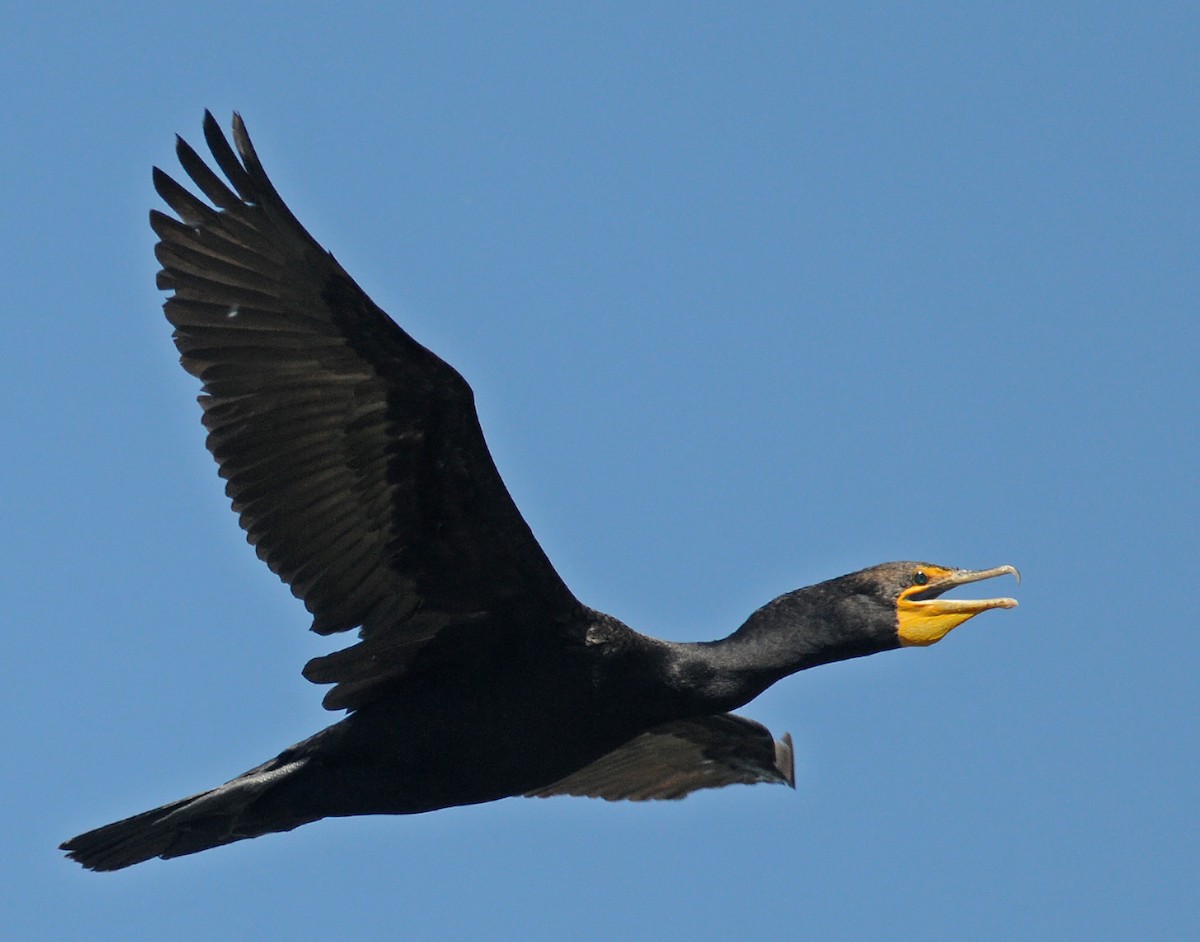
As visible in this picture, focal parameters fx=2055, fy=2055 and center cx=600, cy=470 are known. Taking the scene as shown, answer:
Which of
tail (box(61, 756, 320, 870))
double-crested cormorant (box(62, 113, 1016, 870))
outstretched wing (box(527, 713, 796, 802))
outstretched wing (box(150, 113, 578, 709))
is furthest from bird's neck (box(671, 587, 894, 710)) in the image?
tail (box(61, 756, 320, 870))

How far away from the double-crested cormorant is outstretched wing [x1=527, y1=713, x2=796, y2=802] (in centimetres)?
184

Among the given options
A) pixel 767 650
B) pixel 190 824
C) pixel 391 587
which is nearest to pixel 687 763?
pixel 767 650

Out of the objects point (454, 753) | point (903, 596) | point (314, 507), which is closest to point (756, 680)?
point (903, 596)

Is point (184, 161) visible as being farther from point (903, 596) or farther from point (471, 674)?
point (903, 596)

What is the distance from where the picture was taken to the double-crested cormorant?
969 cm

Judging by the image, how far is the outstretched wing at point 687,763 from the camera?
12.2m

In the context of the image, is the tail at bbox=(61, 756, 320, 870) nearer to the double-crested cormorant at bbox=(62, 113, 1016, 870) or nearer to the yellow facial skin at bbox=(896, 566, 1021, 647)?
the double-crested cormorant at bbox=(62, 113, 1016, 870)

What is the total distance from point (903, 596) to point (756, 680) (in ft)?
2.80

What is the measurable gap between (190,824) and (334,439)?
6.76ft

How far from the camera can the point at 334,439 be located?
985 centimetres

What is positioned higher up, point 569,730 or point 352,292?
→ point 352,292

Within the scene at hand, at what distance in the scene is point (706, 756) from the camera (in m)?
12.4

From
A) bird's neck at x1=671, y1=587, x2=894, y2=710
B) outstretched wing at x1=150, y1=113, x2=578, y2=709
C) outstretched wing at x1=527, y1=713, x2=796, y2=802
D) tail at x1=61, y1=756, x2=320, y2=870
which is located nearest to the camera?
outstretched wing at x1=150, y1=113, x2=578, y2=709

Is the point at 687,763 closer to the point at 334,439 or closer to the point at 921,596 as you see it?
the point at 921,596
